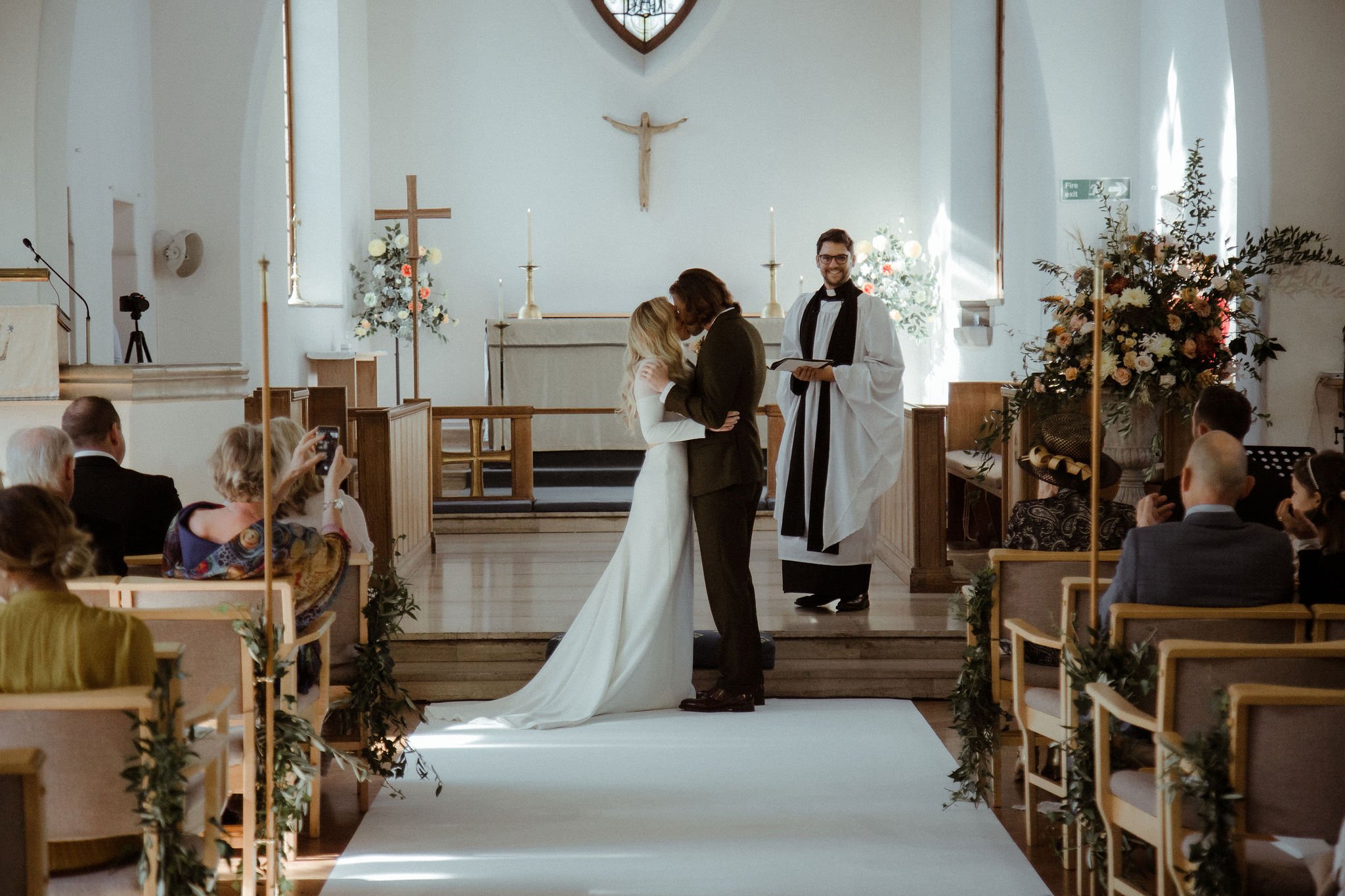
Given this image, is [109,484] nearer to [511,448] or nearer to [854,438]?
[854,438]

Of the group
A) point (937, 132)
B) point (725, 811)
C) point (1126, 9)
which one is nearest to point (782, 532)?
point (725, 811)

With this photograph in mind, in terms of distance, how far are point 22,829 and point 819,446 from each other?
165 inches

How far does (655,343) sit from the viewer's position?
4707 millimetres

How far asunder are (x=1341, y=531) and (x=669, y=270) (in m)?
9.84

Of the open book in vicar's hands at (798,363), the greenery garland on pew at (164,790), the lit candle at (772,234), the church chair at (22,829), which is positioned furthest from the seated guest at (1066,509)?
the lit candle at (772,234)

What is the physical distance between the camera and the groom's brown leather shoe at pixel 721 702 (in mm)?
4797

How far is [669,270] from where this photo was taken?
12.6 metres

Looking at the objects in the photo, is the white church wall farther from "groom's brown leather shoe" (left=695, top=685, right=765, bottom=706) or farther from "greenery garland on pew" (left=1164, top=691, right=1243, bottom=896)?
"greenery garland on pew" (left=1164, top=691, right=1243, bottom=896)

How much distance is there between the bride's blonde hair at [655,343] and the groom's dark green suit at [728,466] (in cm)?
8

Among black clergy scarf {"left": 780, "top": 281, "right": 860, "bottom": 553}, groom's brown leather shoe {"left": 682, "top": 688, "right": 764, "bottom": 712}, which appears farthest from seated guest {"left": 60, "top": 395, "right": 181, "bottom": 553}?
black clergy scarf {"left": 780, "top": 281, "right": 860, "bottom": 553}

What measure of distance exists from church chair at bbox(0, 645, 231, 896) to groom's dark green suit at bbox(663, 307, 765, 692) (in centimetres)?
264

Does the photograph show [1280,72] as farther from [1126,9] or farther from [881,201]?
[881,201]

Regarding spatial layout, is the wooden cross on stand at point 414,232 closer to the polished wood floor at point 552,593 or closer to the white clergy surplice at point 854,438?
the polished wood floor at point 552,593

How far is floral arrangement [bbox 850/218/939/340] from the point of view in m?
11.4
